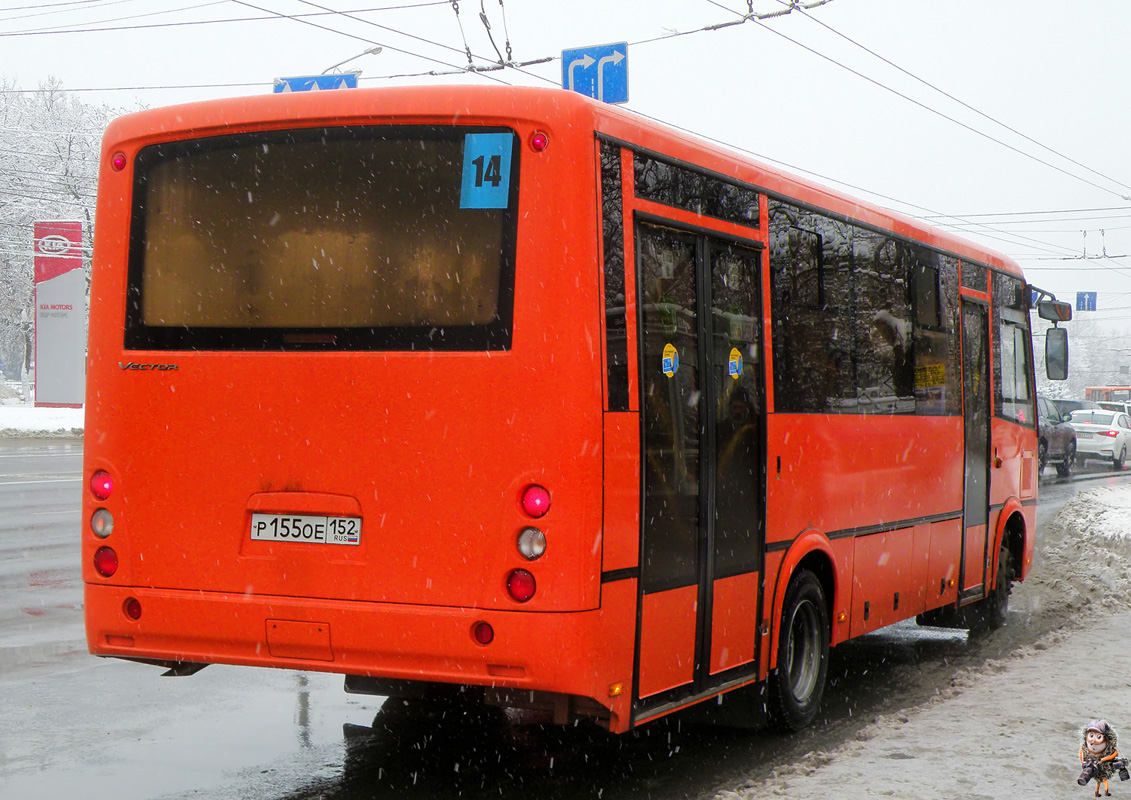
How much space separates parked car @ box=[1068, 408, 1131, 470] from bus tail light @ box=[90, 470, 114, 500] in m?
35.6

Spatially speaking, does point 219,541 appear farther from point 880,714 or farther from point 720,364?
point 880,714

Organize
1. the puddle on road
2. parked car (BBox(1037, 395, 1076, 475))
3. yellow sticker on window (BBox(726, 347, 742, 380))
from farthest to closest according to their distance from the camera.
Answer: parked car (BBox(1037, 395, 1076, 475)) → yellow sticker on window (BBox(726, 347, 742, 380)) → the puddle on road

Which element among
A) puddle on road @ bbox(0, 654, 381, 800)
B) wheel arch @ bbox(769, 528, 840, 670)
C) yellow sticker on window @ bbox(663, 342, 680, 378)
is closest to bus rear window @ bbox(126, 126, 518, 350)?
yellow sticker on window @ bbox(663, 342, 680, 378)

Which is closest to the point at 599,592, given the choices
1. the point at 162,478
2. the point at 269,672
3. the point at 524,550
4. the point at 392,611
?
the point at 524,550

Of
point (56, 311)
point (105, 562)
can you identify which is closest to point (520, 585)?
point (105, 562)

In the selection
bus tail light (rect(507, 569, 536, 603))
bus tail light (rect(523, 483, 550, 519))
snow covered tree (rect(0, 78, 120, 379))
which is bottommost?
bus tail light (rect(507, 569, 536, 603))

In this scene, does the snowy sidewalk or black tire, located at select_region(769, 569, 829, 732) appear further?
black tire, located at select_region(769, 569, 829, 732)

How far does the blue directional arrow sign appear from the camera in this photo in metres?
18.9

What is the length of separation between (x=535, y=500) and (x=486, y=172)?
4.35 feet

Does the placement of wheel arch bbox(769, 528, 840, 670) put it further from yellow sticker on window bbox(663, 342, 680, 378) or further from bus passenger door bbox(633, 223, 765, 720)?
yellow sticker on window bbox(663, 342, 680, 378)

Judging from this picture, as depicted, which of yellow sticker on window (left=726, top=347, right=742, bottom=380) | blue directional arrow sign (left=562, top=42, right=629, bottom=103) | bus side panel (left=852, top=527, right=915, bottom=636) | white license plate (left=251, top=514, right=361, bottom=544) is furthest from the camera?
blue directional arrow sign (left=562, top=42, right=629, bottom=103)

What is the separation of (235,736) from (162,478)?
1.77 meters

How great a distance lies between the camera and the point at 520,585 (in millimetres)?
5094

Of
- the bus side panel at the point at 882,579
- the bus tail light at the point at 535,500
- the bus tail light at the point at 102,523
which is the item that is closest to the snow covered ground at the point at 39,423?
the bus side panel at the point at 882,579
